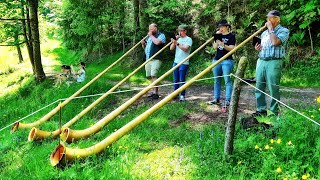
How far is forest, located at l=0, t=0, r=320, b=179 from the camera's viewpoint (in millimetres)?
4480

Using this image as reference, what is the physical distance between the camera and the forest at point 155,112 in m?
4.48

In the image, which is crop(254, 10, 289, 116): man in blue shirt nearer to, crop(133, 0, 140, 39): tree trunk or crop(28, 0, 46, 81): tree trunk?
crop(28, 0, 46, 81): tree trunk

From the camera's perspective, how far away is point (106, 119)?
20.6 ft

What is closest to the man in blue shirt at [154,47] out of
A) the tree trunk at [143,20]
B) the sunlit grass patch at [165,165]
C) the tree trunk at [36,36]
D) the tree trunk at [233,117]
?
the sunlit grass patch at [165,165]

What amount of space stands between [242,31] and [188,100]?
4757 millimetres

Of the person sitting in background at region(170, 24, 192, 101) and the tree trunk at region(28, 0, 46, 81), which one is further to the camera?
the tree trunk at region(28, 0, 46, 81)

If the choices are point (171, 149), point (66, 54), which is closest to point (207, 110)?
point (171, 149)

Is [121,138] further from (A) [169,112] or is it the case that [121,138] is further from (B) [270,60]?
(B) [270,60]

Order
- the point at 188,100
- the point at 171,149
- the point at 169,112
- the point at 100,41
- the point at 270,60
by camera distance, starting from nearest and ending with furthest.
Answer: the point at 171,149, the point at 270,60, the point at 169,112, the point at 188,100, the point at 100,41

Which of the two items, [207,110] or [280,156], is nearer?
[280,156]

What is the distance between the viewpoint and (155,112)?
7.25m

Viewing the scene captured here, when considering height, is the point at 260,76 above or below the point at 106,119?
above

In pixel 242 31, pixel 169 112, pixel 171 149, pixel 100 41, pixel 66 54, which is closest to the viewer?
pixel 171 149

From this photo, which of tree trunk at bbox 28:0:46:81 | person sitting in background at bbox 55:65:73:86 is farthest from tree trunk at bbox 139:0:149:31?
tree trunk at bbox 28:0:46:81
